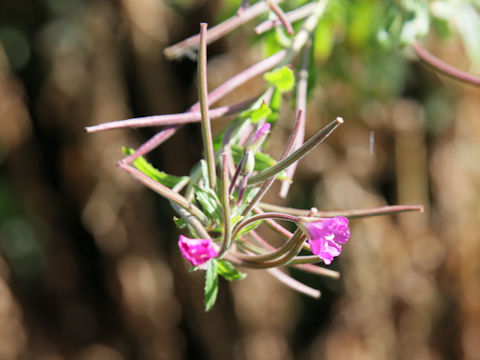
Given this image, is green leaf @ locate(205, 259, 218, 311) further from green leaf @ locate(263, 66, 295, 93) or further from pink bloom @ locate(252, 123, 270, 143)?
green leaf @ locate(263, 66, 295, 93)

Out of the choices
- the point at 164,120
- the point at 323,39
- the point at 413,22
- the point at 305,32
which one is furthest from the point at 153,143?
the point at 323,39

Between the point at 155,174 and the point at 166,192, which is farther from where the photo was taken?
the point at 155,174

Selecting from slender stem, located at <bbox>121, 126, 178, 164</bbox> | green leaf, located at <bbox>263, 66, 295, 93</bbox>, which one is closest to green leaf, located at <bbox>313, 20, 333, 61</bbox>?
green leaf, located at <bbox>263, 66, 295, 93</bbox>

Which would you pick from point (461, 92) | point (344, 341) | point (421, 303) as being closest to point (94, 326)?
point (344, 341)

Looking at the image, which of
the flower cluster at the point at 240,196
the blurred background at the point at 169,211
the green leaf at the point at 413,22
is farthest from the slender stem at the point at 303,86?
the blurred background at the point at 169,211

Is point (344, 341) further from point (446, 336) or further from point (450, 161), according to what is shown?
point (450, 161)

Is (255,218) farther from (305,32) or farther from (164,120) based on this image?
(305,32)
